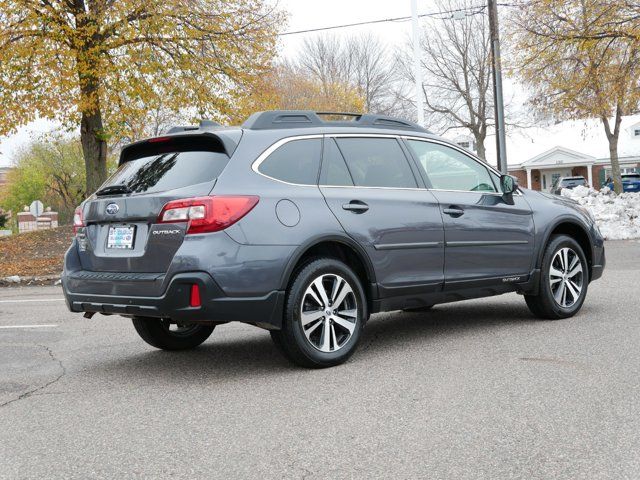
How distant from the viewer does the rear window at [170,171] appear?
544cm

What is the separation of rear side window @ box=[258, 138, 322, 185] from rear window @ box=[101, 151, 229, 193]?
0.34 metres

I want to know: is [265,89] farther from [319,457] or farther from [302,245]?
[319,457]

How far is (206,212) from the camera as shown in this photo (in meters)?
5.17

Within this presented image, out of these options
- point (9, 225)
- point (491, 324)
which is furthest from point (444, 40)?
point (9, 225)

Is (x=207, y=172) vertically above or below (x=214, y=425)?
above

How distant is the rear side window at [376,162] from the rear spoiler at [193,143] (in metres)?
0.95

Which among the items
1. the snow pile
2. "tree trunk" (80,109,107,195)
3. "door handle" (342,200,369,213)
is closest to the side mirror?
"door handle" (342,200,369,213)

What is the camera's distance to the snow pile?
63.9 feet

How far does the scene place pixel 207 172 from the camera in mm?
5426

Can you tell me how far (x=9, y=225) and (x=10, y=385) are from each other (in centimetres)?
9951

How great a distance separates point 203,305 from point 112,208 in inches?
42.0

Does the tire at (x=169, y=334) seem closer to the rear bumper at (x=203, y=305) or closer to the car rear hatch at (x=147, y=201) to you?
the car rear hatch at (x=147, y=201)

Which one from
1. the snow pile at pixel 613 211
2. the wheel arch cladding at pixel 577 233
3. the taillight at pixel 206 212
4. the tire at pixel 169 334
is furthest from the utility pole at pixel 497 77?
the taillight at pixel 206 212

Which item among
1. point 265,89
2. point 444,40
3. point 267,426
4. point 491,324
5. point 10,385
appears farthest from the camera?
point 444,40
